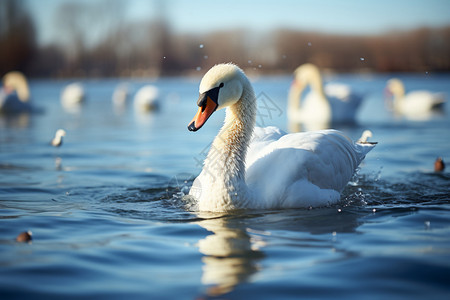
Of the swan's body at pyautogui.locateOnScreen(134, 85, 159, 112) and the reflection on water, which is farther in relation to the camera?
the swan's body at pyautogui.locateOnScreen(134, 85, 159, 112)

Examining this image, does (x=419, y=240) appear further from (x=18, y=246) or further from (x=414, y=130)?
(x=414, y=130)

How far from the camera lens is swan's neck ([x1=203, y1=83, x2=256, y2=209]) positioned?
18.2 feet

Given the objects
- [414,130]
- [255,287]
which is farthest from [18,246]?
[414,130]

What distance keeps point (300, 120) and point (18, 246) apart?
14.0 m

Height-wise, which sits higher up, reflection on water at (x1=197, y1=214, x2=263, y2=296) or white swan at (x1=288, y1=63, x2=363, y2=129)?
white swan at (x1=288, y1=63, x2=363, y2=129)

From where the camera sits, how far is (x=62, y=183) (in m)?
7.64

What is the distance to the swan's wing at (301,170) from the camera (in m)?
5.68

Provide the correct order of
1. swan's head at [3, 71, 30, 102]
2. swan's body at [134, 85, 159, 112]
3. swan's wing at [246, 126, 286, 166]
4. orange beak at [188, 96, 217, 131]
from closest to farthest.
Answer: orange beak at [188, 96, 217, 131], swan's wing at [246, 126, 286, 166], swan's body at [134, 85, 159, 112], swan's head at [3, 71, 30, 102]

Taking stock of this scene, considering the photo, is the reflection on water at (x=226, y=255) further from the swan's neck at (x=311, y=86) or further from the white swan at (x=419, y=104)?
the white swan at (x=419, y=104)

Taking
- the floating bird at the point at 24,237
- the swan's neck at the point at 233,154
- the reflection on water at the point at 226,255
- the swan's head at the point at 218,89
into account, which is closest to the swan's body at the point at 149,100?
the swan's neck at the point at 233,154

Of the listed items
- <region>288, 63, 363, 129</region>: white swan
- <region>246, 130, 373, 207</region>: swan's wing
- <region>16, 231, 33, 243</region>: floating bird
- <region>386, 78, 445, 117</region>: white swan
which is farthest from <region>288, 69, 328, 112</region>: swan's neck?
<region>16, 231, 33, 243</region>: floating bird

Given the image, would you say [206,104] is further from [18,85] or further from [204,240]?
[18,85]

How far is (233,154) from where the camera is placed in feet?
18.8

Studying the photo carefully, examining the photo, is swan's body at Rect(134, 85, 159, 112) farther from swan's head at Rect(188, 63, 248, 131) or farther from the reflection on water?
the reflection on water
